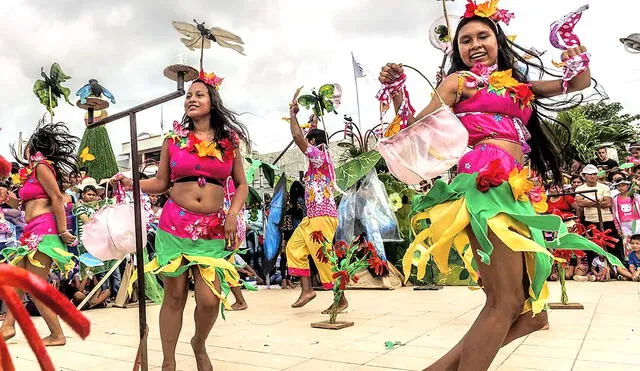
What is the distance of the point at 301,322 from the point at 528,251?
292 cm

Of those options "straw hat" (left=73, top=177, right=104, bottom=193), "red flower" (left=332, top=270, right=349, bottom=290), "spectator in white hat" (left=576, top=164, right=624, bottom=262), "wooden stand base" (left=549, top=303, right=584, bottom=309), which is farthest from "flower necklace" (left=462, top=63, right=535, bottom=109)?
"straw hat" (left=73, top=177, right=104, bottom=193)

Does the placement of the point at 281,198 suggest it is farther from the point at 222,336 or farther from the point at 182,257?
the point at 182,257

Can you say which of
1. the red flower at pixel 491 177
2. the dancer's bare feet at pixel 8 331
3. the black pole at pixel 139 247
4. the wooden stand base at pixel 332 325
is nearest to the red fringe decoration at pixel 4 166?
the black pole at pixel 139 247

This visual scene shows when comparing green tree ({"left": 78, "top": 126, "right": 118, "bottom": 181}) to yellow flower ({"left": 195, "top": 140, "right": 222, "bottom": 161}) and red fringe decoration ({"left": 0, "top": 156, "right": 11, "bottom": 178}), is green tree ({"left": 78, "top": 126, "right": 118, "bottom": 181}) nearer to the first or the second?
yellow flower ({"left": 195, "top": 140, "right": 222, "bottom": 161})

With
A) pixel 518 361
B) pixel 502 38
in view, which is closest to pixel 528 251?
pixel 502 38

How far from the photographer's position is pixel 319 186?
5207mm

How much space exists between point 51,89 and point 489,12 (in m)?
4.25

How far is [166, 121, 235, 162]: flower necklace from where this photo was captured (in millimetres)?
2811

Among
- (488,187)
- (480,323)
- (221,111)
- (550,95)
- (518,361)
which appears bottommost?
(518,361)

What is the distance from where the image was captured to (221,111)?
9.93 ft

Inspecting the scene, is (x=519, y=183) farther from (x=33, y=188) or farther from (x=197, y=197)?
(x=33, y=188)

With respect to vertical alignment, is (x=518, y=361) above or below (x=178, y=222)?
below

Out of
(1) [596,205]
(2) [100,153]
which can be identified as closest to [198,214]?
(1) [596,205]

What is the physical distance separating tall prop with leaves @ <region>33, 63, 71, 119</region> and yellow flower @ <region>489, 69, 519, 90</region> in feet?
13.7
